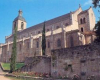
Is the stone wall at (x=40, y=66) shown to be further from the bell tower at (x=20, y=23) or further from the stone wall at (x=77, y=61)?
the bell tower at (x=20, y=23)

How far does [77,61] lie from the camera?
14.4 m

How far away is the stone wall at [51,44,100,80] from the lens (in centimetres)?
1316

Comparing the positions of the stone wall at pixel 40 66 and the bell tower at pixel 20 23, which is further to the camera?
the bell tower at pixel 20 23

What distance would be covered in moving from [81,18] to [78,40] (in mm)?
12741

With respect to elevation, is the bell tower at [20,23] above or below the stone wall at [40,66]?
above

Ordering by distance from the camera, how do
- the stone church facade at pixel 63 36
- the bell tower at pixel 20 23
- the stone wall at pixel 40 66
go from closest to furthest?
1. the stone wall at pixel 40 66
2. the stone church facade at pixel 63 36
3. the bell tower at pixel 20 23

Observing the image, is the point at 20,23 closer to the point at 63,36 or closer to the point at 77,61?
the point at 63,36

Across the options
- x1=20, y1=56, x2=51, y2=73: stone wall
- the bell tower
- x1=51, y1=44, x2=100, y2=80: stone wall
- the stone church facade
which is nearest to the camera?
x1=51, y1=44, x2=100, y2=80: stone wall

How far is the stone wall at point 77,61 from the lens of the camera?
13159mm

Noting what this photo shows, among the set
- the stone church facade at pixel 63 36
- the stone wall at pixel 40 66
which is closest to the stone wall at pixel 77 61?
the stone wall at pixel 40 66

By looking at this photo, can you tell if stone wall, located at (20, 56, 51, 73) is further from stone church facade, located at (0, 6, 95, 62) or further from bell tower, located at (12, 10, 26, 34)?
bell tower, located at (12, 10, 26, 34)

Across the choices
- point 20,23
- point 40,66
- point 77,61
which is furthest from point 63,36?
point 20,23

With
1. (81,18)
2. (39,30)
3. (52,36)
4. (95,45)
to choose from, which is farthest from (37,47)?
(95,45)

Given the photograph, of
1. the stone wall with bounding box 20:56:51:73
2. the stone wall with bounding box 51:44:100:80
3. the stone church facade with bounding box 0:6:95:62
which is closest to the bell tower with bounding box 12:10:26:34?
the stone church facade with bounding box 0:6:95:62
